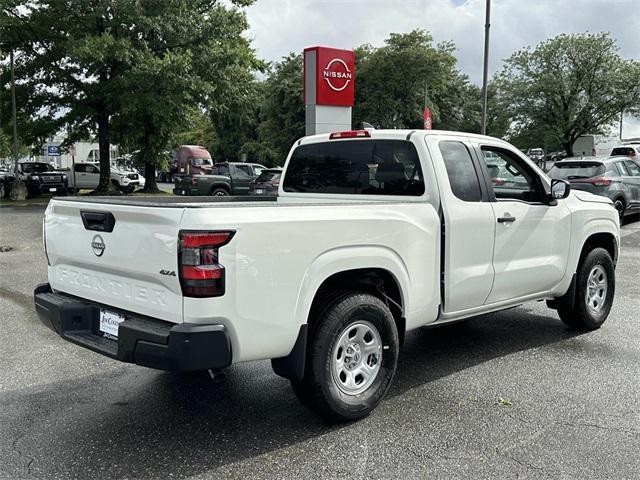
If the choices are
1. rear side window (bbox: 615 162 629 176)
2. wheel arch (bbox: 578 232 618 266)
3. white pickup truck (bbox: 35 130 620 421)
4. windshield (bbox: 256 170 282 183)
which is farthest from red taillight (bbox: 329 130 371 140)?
windshield (bbox: 256 170 282 183)

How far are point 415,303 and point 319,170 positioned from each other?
1562mm

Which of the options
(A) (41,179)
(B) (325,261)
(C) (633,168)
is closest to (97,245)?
(B) (325,261)

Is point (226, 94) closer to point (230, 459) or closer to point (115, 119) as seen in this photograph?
point (115, 119)

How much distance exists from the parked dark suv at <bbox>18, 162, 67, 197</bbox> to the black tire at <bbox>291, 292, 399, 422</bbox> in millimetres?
24999

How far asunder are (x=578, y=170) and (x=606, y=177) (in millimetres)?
604

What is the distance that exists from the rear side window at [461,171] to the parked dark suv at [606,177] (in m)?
9.84

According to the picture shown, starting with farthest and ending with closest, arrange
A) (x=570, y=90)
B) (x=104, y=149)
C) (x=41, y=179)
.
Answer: (x=570, y=90)
(x=41, y=179)
(x=104, y=149)

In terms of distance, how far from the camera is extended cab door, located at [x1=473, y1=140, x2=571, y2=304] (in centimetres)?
482

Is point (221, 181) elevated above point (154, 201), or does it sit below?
below

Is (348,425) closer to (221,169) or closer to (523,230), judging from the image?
(523,230)

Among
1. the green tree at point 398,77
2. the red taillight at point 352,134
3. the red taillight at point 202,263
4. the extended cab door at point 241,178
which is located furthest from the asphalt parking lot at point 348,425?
the green tree at point 398,77

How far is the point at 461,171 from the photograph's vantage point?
15.1 feet

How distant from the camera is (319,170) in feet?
16.9

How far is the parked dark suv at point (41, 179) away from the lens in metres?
25.6
